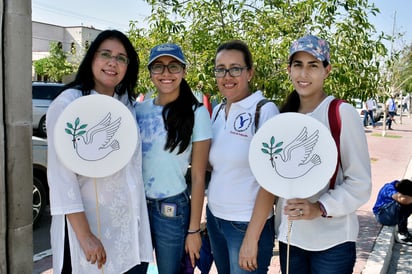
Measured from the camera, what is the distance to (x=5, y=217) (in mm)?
2156

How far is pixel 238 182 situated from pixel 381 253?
302 centimetres

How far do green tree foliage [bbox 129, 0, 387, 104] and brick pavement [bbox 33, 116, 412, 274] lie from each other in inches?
72.4

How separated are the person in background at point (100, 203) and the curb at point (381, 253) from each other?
267cm

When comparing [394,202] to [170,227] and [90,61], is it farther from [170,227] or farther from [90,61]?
[90,61]

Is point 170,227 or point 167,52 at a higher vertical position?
point 167,52

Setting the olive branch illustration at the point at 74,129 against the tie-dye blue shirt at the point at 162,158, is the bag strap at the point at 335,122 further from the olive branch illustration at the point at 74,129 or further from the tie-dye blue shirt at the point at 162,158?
the olive branch illustration at the point at 74,129

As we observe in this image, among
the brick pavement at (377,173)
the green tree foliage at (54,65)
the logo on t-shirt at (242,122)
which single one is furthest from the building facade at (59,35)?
the logo on t-shirt at (242,122)

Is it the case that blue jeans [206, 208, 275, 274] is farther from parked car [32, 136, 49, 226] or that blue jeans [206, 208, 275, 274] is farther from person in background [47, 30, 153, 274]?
parked car [32, 136, 49, 226]

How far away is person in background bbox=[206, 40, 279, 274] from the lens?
2.21 meters

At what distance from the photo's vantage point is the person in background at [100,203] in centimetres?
208

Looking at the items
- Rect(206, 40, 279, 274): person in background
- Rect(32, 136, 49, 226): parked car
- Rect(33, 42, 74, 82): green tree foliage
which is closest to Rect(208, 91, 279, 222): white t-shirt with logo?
Rect(206, 40, 279, 274): person in background

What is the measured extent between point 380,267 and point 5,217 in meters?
3.50

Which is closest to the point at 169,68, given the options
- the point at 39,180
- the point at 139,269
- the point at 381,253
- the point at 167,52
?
the point at 167,52

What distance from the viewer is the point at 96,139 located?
2115 millimetres
